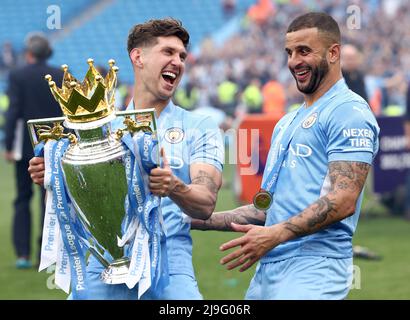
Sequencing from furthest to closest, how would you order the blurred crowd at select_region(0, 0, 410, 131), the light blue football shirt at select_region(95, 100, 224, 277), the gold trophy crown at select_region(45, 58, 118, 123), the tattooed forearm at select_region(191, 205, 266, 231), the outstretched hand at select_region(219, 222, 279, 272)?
the blurred crowd at select_region(0, 0, 410, 131) → the tattooed forearm at select_region(191, 205, 266, 231) → the light blue football shirt at select_region(95, 100, 224, 277) → the outstretched hand at select_region(219, 222, 279, 272) → the gold trophy crown at select_region(45, 58, 118, 123)

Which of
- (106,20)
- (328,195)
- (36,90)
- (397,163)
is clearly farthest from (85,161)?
(106,20)

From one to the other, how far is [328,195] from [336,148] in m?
0.21

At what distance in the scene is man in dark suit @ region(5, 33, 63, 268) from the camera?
10.1 metres

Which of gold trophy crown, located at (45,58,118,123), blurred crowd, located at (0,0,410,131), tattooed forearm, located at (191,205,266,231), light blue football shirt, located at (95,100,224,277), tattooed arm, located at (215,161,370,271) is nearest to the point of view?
gold trophy crown, located at (45,58,118,123)

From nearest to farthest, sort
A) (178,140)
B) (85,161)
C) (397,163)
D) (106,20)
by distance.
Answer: (85,161), (178,140), (397,163), (106,20)

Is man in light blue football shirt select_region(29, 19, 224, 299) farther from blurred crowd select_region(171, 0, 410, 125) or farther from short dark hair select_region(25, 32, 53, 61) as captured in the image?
blurred crowd select_region(171, 0, 410, 125)

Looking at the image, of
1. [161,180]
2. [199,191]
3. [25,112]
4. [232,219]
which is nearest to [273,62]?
[25,112]

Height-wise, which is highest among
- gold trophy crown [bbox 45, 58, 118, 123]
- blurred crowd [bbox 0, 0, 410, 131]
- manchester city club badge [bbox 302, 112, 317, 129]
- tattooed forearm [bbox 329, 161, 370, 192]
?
gold trophy crown [bbox 45, 58, 118, 123]

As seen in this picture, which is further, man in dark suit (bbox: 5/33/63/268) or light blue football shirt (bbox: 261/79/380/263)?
man in dark suit (bbox: 5/33/63/268)

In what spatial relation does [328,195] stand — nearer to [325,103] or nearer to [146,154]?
[325,103]

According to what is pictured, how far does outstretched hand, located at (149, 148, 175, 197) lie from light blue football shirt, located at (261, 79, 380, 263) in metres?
0.68

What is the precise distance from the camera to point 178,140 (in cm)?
485

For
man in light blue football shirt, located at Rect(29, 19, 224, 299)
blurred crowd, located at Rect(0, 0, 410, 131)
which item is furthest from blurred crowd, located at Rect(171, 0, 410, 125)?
man in light blue football shirt, located at Rect(29, 19, 224, 299)

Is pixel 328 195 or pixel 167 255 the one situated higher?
pixel 328 195
